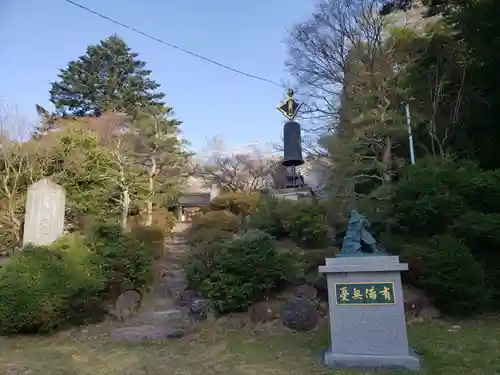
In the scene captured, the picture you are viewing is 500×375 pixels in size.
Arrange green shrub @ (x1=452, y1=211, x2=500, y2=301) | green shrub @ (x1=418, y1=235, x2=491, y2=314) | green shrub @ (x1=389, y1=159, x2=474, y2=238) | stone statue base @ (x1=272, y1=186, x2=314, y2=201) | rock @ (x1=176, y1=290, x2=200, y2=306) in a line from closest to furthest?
1. green shrub @ (x1=418, y1=235, x2=491, y2=314)
2. green shrub @ (x1=452, y1=211, x2=500, y2=301)
3. green shrub @ (x1=389, y1=159, x2=474, y2=238)
4. rock @ (x1=176, y1=290, x2=200, y2=306)
5. stone statue base @ (x1=272, y1=186, x2=314, y2=201)

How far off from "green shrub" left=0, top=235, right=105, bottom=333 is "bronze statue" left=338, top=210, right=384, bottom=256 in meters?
4.69

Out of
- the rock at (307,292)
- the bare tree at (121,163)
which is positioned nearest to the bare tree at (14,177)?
the bare tree at (121,163)

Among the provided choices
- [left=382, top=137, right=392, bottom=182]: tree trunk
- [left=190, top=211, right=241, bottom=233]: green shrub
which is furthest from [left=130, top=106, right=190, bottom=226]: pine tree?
[left=382, top=137, right=392, bottom=182]: tree trunk

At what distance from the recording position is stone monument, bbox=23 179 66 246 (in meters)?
8.56

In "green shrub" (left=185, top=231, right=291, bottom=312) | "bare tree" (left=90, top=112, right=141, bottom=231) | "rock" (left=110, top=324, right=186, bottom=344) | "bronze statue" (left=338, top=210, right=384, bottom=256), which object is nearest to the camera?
"bronze statue" (left=338, top=210, right=384, bottom=256)

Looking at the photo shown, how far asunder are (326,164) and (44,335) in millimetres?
9455

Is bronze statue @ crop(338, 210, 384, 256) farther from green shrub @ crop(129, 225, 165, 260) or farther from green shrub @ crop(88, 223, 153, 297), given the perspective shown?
green shrub @ crop(129, 225, 165, 260)

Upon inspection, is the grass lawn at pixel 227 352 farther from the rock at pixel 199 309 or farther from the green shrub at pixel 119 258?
the green shrub at pixel 119 258

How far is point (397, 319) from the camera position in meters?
4.01

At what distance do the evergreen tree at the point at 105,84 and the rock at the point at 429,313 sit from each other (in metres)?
18.8

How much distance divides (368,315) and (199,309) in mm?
3511

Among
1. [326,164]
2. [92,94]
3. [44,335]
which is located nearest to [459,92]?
[326,164]

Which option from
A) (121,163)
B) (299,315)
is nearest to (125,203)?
(121,163)

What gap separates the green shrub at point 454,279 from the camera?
231 inches
